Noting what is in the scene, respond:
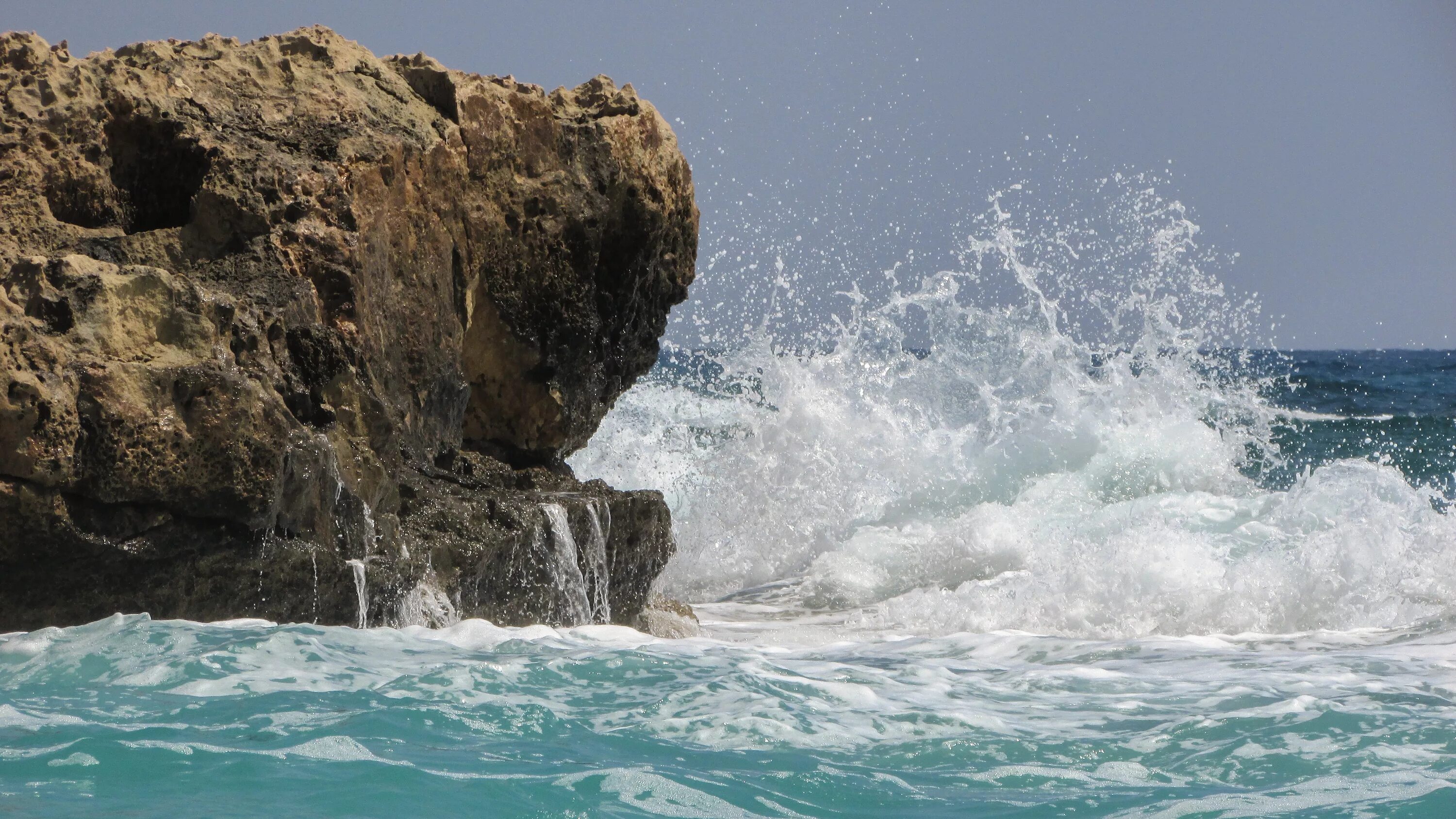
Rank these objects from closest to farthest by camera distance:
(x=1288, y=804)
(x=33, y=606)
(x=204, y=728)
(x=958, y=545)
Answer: (x=1288, y=804) → (x=204, y=728) → (x=33, y=606) → (x=958, y=545)

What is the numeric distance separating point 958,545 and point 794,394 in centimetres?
172

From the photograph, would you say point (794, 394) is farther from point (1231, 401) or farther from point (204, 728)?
point (204, 728)

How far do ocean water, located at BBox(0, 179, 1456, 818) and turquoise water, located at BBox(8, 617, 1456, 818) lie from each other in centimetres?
1

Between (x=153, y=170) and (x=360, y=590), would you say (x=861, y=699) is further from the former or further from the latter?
(x=153, y=170)

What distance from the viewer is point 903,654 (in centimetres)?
446

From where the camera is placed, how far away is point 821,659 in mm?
4191

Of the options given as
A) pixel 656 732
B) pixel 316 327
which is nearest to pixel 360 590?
pixel 316 327

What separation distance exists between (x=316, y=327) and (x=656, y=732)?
1891 millimetres

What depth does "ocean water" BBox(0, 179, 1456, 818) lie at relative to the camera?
101 inches

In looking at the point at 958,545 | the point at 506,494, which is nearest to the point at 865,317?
the point at 958,545

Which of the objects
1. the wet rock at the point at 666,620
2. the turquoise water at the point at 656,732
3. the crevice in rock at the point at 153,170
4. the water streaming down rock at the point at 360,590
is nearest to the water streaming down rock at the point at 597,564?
the wet rock at the point at 666,620

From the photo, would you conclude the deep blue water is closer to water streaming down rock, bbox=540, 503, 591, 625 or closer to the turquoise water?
the turquoise water

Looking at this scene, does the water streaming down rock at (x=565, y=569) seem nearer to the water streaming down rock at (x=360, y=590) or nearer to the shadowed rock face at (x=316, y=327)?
the shadowed rock face at (x=316, y=327)

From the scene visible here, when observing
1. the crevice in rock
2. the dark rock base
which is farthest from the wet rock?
the crevice in rock
